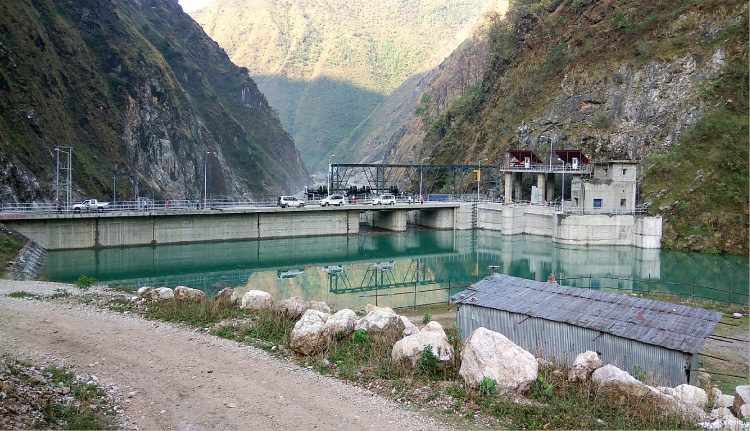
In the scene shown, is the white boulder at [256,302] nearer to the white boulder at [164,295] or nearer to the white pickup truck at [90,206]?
the white boulder at [164,295]

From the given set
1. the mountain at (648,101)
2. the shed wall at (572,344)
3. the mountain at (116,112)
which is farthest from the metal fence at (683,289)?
the mountain at (116,112)

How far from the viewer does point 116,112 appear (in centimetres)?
8688

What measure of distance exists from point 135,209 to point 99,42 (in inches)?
1827

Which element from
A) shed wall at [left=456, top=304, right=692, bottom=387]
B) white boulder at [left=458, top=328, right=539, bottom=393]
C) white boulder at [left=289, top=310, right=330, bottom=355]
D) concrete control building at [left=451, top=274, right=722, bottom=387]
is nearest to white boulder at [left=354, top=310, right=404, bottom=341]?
white boulder at [left=289, top=310, right=330, bottom=355]

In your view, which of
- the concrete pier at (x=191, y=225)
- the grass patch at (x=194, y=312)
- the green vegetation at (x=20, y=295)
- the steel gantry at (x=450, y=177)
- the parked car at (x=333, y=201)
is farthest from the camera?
the steel gantry at (x=450, y=177)

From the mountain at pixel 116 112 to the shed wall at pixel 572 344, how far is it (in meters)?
53.5

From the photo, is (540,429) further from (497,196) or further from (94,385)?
(497,196)

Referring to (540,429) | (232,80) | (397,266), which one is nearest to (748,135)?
(397,266)

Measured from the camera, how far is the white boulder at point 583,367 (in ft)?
46.7

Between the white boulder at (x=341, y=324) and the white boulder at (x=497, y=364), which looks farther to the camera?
the white boulder at (x=341, y=324)

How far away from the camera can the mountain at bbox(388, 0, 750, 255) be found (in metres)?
61.3

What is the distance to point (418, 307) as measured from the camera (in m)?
33.1

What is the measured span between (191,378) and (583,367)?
1013 centimetres

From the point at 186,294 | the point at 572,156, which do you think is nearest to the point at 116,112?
the point at 572,156
